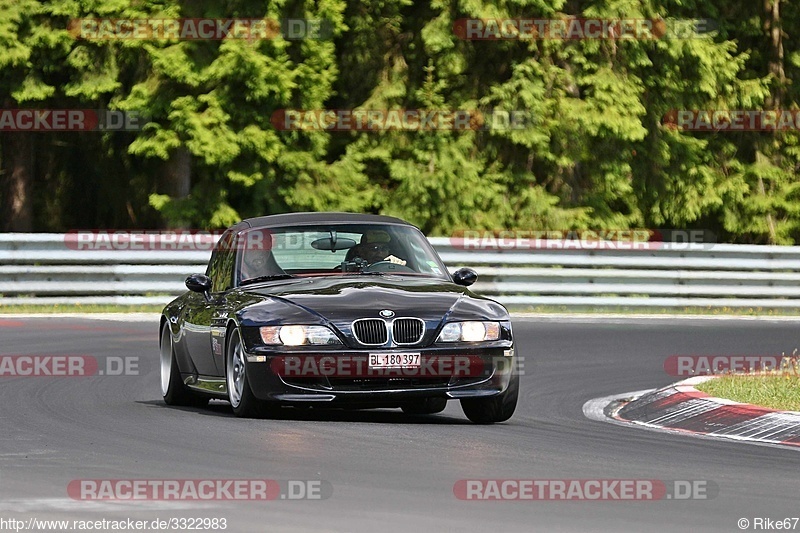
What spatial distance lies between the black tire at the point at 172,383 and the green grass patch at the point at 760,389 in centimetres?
396

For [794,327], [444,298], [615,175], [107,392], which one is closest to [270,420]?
[444,298]

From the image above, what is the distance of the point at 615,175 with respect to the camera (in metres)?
32.5

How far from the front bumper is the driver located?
167 cm

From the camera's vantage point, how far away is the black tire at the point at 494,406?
12.3 meters

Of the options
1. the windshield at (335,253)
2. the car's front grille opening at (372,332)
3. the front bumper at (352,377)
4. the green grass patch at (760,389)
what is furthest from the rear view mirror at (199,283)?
the green grass patch at (760,389)

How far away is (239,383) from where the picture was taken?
1232 centimetres

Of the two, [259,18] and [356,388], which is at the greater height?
[259,18]

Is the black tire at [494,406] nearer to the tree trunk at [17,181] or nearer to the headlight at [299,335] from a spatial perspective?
the headlight at [299,335]

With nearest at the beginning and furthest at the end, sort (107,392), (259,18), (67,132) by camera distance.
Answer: (107,392), (259,18), (67,132)

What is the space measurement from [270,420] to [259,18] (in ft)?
57.8

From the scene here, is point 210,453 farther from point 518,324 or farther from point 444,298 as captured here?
point 518,324

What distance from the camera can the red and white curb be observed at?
11562 millimetres

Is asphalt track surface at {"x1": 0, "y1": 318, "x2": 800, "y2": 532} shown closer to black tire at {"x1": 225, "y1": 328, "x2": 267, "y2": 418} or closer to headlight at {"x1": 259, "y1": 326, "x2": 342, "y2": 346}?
black tire at {"x1": 225, "y1": 328, "x2": 267, "y2": 418}

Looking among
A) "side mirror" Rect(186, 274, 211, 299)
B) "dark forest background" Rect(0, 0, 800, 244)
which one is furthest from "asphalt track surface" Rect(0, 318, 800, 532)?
"dark forest background" Rect(0, 0, 800, 244)
